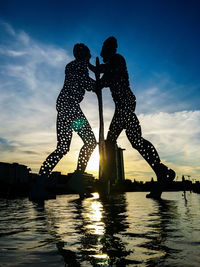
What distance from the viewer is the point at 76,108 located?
468 inches

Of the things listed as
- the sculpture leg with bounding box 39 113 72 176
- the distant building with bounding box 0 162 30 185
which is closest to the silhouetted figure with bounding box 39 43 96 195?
the sculpture leg with bounding box 39 113 72 176

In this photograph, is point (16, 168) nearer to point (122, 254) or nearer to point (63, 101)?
point (63, 101)

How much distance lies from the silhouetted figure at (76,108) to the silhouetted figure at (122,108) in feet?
2.50

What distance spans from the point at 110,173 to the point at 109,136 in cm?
188

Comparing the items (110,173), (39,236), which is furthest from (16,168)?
(39,236)

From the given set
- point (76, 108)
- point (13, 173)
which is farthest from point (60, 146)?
point (13, 173)

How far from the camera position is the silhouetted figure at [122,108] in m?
11.3

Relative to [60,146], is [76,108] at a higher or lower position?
higher

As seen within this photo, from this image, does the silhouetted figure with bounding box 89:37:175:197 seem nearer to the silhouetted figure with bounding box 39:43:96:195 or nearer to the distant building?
the silhouetted figure with bounding box 39:43:96:195

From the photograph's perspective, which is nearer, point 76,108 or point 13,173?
point 76,108

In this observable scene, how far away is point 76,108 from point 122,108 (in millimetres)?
2213

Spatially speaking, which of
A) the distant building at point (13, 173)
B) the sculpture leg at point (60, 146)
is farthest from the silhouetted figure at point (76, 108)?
the distant building at point (13, 173)

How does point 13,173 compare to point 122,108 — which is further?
point 13,173

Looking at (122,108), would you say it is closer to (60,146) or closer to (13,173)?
(60,146)
